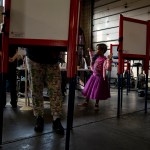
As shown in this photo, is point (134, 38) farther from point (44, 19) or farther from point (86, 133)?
point (44, 19)

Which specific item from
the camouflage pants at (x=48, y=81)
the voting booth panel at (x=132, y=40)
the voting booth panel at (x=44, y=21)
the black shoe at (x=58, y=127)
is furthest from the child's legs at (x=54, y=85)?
the voting booth panel at (x=132, y=40)

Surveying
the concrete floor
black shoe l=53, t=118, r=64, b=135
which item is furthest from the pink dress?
black shoe l=53, t=118, r=64, b=135

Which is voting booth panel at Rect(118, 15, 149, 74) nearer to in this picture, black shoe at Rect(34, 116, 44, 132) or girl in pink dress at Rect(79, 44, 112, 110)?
girl in pink dress at Rect(79, 44, 112, 110)

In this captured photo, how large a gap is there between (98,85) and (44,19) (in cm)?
222

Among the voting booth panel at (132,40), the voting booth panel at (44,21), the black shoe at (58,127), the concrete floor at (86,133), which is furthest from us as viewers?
the voting booth panel at (132,40)

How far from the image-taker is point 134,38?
10.4 ft

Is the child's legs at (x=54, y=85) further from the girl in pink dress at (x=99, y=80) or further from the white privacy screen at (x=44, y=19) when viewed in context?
the girl in pink dress at (x=99, y=80)

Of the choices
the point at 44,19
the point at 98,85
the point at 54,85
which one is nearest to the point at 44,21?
the point at 44,19

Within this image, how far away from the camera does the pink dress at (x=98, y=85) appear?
365 cm

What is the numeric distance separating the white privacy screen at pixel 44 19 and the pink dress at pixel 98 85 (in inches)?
85.5

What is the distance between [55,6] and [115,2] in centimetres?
889

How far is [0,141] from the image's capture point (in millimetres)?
1871

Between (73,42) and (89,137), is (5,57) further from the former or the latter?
(89,137)

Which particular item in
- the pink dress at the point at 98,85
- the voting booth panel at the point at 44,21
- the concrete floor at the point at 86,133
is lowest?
the concrete floor at the point at 86,133
